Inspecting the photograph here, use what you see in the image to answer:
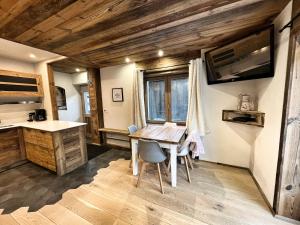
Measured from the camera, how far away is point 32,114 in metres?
3.56

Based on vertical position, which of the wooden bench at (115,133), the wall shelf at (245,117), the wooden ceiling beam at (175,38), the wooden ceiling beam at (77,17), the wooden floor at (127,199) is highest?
the wooden ceiling beam at (175,38)

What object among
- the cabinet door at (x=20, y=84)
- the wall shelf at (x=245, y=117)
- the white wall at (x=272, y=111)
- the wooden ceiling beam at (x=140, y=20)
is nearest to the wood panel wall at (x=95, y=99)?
the cabinet door at (x=20, y=84)

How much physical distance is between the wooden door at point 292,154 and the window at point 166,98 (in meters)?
1.81

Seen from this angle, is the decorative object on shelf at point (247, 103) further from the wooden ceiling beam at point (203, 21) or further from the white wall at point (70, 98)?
the white wall at point (70, 98)

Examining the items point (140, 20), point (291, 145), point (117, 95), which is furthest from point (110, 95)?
point (291, 145)

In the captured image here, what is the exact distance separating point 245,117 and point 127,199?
2.40 m

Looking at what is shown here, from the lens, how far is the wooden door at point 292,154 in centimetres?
134

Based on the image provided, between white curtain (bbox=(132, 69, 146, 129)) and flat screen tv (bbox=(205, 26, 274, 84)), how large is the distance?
1522mm

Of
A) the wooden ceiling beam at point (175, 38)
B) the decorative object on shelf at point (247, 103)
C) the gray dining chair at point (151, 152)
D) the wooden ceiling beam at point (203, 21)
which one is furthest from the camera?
the decorative object on shelf at point (247, 103)

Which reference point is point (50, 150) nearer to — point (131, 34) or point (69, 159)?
point (69, 159)

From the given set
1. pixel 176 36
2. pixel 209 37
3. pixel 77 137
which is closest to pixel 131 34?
pixel 176 36

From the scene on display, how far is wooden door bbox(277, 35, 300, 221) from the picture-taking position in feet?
4.40

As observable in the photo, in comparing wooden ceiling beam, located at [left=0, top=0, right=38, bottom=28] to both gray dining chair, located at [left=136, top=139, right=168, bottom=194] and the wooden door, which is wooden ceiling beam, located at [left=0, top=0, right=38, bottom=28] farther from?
the wooden door

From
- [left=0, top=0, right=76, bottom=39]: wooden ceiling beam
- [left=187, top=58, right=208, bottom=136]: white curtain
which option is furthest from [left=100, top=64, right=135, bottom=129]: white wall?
[left=0, top=0, right=76, bottom=39]: wooden ceiling beam
